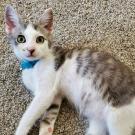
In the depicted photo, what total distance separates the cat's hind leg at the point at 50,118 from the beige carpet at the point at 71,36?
0.03 meters

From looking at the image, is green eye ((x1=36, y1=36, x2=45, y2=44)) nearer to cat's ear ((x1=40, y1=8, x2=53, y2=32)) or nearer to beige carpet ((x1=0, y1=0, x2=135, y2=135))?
cat's ear ((x1=40, y1=8, x2=53, y2=32))

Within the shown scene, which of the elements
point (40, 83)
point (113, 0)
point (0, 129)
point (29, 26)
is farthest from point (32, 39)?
point (113, 0)

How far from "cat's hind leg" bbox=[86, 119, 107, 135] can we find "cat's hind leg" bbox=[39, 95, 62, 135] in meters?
0.15

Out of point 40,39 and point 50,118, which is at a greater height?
point 40,39

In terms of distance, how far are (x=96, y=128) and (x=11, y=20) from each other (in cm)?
57

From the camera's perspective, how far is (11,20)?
4.66 feet

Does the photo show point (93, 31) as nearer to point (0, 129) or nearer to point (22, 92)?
point (22, 92)

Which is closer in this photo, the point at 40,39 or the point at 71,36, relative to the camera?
the point at 40,39

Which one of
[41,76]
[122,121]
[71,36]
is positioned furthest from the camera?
[71,36]

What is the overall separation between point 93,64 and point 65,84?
0.14 meters

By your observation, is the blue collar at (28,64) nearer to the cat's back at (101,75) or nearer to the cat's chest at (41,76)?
the cat's chest at (41,76)

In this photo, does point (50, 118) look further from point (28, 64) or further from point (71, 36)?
point (71, 36)

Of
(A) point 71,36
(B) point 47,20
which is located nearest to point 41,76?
(B) point 47,20

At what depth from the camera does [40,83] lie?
55.3 inches
